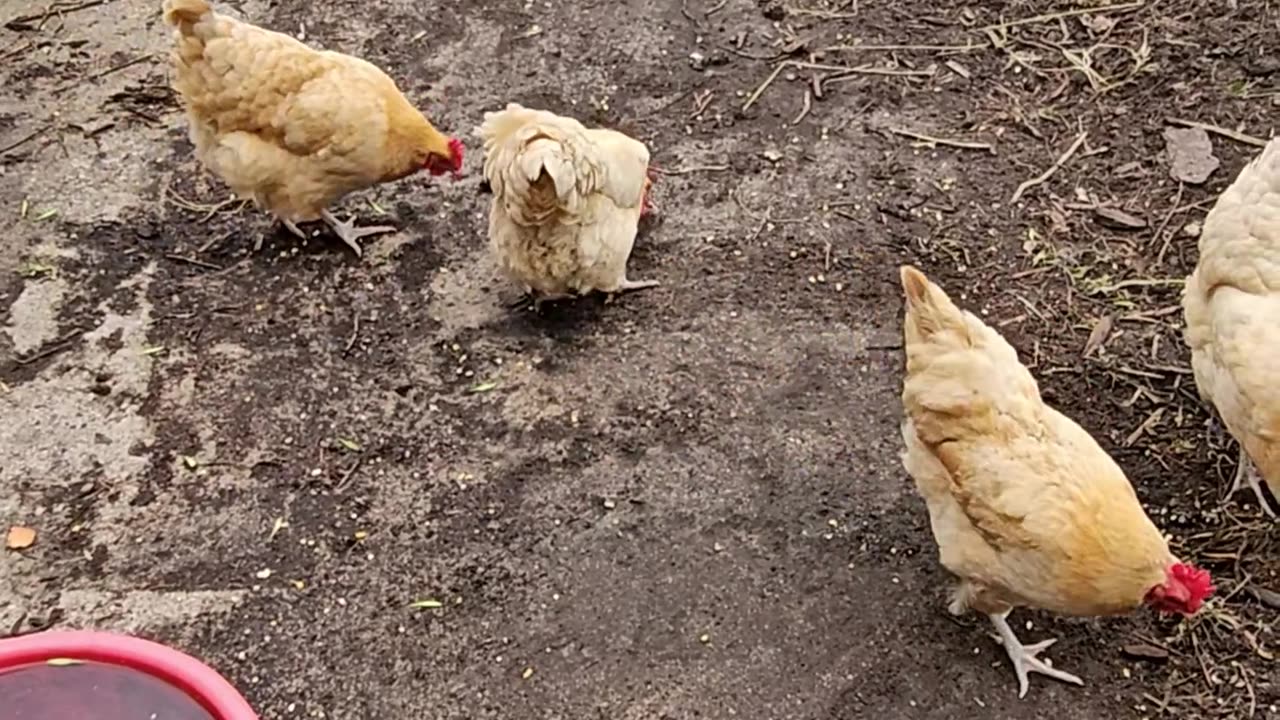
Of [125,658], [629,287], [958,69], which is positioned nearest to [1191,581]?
[629,287]

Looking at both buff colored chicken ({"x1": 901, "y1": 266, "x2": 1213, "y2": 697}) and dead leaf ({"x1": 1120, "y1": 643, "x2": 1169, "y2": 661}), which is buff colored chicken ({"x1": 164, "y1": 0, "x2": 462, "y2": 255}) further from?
dead leaf ({"x1": 1120, "y1": 643, "x2": 1169, "y2": 661})

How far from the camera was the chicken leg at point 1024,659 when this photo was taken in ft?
11.4

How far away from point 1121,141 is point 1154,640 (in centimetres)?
232

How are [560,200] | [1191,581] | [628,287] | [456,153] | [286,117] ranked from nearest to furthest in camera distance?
[1191,581] < [560,200] < [286,117] < [628,287] < [456,153]

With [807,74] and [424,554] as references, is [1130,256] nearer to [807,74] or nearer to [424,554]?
[807,74]

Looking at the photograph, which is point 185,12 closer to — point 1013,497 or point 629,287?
point 629,287

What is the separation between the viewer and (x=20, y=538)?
3.90m

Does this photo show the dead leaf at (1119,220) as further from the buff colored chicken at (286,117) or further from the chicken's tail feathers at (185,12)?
the chicken's tail feathers at (185,12)

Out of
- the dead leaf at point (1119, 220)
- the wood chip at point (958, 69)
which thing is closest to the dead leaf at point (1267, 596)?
the dead leaf at point (1119, 220)

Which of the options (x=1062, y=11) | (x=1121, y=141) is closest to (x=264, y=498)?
(x=1121, y=141)

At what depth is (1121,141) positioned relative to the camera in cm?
507

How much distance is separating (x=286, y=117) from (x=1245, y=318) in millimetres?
3230

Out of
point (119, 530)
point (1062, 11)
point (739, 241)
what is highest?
point (1062, 11)

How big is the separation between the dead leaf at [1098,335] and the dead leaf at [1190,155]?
86cm
